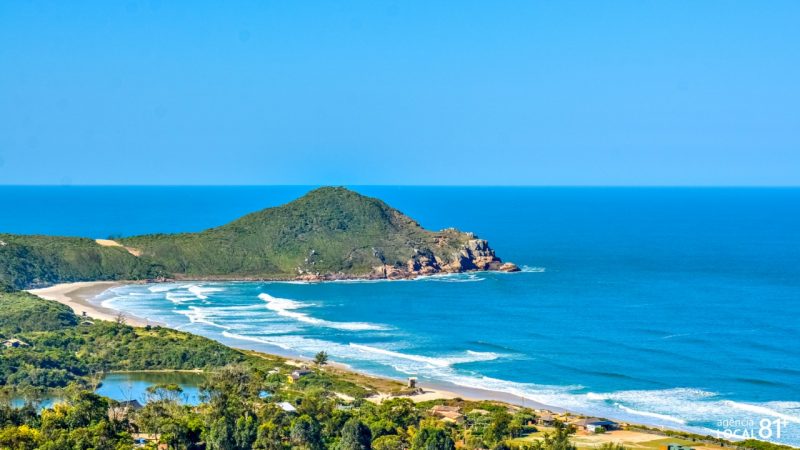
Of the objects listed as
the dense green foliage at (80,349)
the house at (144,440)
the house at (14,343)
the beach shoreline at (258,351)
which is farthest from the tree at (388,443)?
Answer: the house at (14,343)

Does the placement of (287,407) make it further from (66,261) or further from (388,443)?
(66,261)

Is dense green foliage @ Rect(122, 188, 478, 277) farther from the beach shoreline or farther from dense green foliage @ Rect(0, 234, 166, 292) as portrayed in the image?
the beach shoreline

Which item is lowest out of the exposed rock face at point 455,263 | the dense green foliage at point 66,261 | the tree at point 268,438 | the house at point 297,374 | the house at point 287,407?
the tree at point 268,438

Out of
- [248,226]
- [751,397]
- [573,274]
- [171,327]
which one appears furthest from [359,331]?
[248,226]

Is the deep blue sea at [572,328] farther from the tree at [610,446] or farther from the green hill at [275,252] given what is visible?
the tree at [610,446]

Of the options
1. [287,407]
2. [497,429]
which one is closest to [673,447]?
[497,429]

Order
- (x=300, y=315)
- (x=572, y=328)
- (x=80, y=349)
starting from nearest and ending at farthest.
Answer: (x=80, y=349) → (x=572, y=328) → (x=300, y=315)
